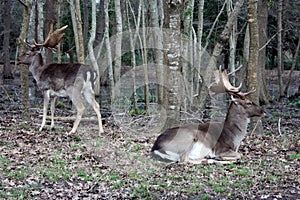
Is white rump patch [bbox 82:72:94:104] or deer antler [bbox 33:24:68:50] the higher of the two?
deer antler [bbox 33:24:68:50]

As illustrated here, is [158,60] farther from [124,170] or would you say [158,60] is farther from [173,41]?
[124,170]

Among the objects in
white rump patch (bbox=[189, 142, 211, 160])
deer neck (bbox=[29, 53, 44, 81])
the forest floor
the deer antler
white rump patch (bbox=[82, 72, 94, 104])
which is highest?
the deer antler

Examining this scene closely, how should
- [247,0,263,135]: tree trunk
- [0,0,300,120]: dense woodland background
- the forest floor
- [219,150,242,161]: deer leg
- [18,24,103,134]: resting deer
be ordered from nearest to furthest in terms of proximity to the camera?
the forest floor
[219,150,242,161]: deer leg
[0,0,300,120]: dense woodland background
[247,0,263,135]: tree trunk
[18,24,103,134]: resting deer

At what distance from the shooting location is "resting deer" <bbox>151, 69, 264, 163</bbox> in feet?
25.6

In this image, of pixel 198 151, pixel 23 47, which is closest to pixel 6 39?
pixel 23 47

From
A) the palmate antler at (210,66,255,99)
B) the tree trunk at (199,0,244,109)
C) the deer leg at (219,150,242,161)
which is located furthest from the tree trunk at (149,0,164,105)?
the deer leg at (219,150,242,161)

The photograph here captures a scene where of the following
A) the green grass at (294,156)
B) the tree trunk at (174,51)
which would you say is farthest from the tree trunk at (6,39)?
the green grass at (294,156)

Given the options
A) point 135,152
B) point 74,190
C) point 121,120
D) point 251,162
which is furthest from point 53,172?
point 121,120

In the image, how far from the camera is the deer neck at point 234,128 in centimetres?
833

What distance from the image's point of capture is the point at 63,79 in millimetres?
10727

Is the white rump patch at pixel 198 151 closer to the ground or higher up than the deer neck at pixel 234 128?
closer to the ground

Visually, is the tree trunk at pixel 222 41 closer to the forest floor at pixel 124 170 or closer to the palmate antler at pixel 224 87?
the forest floor at pixel 124 170

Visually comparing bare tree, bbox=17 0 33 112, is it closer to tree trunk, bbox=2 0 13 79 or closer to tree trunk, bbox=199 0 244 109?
tree trunk, bbox=199 0 244 109

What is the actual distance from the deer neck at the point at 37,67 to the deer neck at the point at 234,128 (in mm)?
4671
